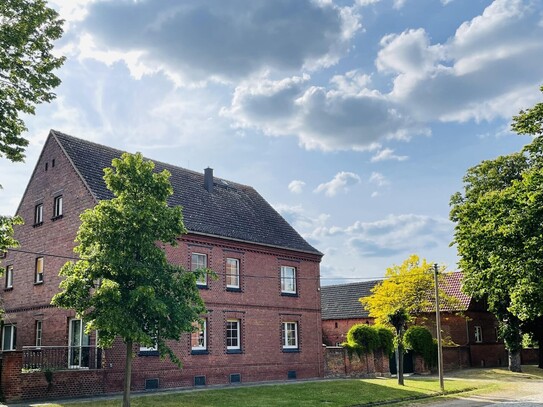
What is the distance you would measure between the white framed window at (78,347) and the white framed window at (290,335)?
37.6 ft

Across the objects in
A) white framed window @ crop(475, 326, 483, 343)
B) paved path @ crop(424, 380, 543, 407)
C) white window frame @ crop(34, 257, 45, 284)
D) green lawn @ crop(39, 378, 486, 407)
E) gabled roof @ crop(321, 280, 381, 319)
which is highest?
white window frame @ crop(34, 257, 45, 284)

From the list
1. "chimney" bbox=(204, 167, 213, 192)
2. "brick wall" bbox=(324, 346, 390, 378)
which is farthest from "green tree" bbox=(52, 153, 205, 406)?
"brick wall" bbox=(324, 346, 390, 378)

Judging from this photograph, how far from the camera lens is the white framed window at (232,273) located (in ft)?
96.0

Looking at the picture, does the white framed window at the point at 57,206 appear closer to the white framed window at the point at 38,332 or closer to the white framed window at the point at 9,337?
the white framed window at the point at 38,332

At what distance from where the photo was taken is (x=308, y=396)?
22.8 metres

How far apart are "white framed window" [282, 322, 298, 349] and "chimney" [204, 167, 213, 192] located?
878 cm

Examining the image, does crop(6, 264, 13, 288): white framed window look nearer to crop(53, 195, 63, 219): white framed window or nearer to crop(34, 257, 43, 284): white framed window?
crop(34, 257, 43, 284): white framed window

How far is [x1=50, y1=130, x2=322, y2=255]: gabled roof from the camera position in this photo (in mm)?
26922

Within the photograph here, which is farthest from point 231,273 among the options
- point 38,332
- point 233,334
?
point 38,332

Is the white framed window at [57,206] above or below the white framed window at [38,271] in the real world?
above

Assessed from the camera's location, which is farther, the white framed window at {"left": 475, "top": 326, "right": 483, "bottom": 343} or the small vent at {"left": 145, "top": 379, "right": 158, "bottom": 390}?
the white framed window at {"left": 475, "top": 326, "right": 483, "bottom": 343}

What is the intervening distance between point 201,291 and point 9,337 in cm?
1042

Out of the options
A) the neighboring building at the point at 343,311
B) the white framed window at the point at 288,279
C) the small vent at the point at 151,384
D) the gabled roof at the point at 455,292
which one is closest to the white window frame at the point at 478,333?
the gabled roof at the point at 455,292

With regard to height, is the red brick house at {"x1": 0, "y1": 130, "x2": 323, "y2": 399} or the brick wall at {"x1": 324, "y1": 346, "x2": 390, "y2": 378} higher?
the red brick house at {"x1": 0, "y1": 130, "x2": 323, "y2": 399}
